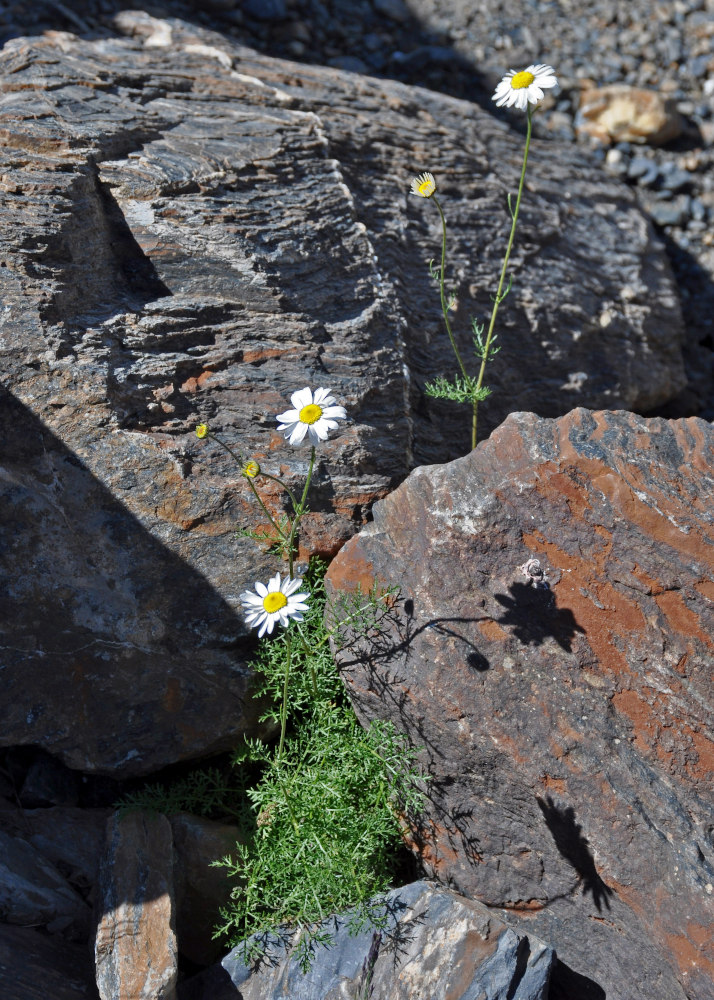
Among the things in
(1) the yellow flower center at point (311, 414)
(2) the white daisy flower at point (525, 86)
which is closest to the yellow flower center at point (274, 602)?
(1) the yellow flower center at point (311, 414)

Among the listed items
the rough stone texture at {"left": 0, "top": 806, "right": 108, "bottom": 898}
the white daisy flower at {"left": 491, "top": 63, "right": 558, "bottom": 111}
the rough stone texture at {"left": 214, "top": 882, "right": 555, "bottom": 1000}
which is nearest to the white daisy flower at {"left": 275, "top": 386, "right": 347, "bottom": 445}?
the white daisy flower at {"left": 491, "top": 63, "right": 558, "bottom": 111}

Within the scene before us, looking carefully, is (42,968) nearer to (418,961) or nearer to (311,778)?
(311,778)

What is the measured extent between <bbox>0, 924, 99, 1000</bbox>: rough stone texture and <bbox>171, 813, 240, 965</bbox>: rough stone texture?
37cm

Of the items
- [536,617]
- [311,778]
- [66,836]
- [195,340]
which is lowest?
[66,836]

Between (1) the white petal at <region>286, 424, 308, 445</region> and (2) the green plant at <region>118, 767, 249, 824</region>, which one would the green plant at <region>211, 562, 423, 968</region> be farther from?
(1) the white petal at <region>286, 424, 308, 445</region>

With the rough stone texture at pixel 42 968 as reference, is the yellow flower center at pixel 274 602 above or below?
above

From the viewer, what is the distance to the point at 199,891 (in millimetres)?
3350

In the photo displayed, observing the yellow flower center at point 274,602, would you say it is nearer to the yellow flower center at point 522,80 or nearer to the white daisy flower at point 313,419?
the white daisy flower at point 313,419

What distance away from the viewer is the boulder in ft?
11.3

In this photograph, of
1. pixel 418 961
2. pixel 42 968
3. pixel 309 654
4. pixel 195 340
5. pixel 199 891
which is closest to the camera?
pixel 418 961

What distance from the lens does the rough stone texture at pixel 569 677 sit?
9.87 ft

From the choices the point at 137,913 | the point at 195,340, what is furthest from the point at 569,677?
the point at 195,340

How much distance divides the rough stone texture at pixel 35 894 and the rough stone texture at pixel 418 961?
0.62 meters

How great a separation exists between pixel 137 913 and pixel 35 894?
46 centimetres
